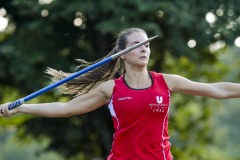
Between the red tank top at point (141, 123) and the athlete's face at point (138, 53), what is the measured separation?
0.25 m

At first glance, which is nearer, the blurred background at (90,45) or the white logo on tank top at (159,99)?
the white logo on tank top at (159,99)

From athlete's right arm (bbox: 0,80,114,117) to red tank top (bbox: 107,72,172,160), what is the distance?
0.17 metres

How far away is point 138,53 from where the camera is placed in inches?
285

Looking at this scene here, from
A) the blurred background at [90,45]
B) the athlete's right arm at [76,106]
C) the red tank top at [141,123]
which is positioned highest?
the blurred background at [90,45]

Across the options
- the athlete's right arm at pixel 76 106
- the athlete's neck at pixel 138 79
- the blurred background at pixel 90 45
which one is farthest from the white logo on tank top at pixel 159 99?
the blurred background at pixel 90 45

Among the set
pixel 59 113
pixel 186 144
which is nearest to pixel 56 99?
pixel 186 144

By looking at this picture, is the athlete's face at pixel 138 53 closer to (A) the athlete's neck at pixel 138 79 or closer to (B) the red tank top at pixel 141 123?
(A) the athlete's neck at pixel 138 79

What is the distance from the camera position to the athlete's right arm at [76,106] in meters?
7.30

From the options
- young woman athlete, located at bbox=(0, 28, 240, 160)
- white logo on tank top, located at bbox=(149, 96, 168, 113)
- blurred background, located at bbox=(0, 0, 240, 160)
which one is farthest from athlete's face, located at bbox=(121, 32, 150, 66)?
blurred background, located at bbox=(0, 0, 240, 160)

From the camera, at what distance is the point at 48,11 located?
594 inches

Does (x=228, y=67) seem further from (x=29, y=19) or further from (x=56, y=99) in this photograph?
(x=29, y=19)

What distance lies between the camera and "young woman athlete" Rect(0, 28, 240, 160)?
7047 millimetres

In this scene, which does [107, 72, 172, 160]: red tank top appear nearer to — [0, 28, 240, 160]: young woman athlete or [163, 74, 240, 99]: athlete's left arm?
[0, 28, 240, 160]: young woman athlete

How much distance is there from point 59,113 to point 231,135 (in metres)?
56.1
